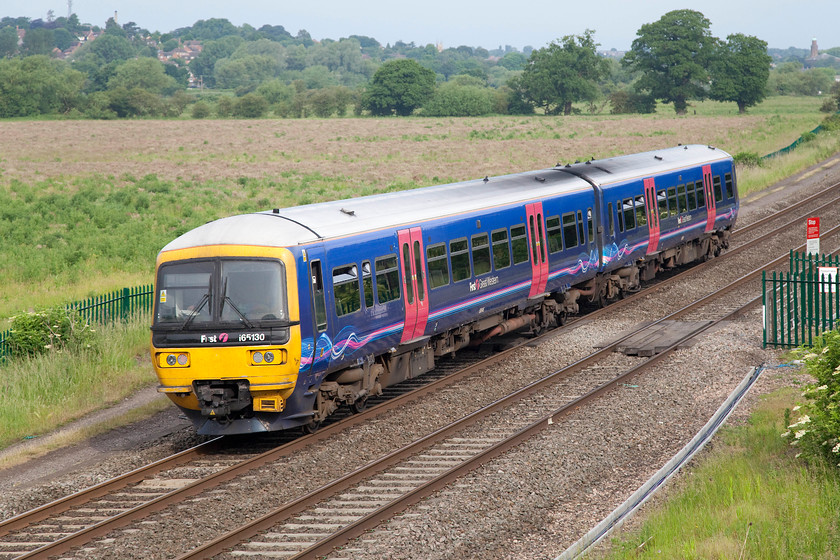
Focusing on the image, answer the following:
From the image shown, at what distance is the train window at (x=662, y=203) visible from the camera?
24484 mm

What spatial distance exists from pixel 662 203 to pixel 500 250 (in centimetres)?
827

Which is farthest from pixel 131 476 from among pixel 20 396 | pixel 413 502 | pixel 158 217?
pixel 158 217

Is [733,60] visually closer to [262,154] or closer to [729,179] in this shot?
[262,154]

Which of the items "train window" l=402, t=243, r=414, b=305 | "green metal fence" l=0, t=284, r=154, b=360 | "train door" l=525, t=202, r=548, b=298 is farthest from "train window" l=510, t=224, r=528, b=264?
"green metal fence" l=0, t=284, r=154, b=360

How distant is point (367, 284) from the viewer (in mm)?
14219

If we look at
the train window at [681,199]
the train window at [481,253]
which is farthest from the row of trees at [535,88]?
the train window at [481,253]

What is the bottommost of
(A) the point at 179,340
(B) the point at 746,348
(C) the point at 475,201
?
(B) the point at 746,348

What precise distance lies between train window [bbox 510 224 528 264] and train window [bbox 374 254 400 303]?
4024 millimetres

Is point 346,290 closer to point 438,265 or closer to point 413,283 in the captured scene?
point 413,283

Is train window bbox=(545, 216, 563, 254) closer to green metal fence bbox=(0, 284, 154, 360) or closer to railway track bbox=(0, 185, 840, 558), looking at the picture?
railway track bbox=(0, 185, 840, 558)

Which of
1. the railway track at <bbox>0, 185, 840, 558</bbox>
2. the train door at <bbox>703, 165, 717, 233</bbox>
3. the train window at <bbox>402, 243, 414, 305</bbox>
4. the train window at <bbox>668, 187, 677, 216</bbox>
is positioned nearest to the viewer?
the railway track at <bbox>0, 185, 840, 558</bbox>

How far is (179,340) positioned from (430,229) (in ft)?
16.4

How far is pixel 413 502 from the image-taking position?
10.8m

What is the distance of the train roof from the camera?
12891 mm
